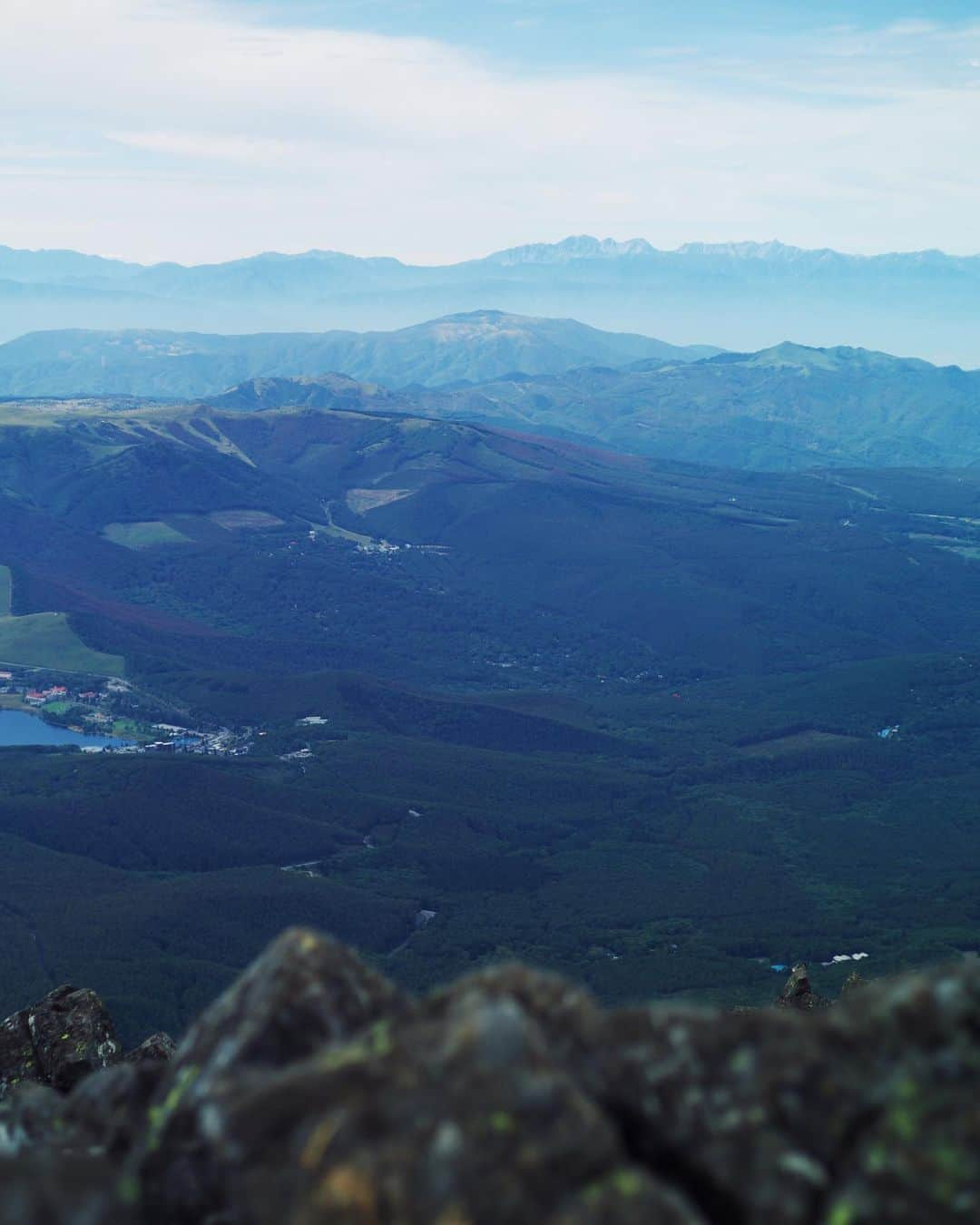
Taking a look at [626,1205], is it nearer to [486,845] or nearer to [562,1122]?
[562,1122]

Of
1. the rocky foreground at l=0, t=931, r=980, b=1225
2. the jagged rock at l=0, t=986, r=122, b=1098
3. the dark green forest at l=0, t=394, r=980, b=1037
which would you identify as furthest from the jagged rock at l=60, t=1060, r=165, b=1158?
the dark green forest at l=0, t=394, r=980, b=1037

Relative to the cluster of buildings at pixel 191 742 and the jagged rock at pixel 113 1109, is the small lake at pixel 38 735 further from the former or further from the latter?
the jagged rock at pixel 113 1109

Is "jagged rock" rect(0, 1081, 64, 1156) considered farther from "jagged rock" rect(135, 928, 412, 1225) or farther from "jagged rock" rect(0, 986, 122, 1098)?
"jagged rock" rect(0, 986, 122, 1098)

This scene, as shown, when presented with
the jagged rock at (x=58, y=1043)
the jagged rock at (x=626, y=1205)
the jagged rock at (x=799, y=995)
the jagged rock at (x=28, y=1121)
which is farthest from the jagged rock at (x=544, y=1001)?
the jagged rock at (x=799, y=995)

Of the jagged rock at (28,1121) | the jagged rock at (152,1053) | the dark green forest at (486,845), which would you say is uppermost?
the jagged rock at (28,1121)

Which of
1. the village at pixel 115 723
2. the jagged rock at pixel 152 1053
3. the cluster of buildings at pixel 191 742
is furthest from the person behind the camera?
the village at pixel 115 723

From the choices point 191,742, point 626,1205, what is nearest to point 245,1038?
point 626,1205

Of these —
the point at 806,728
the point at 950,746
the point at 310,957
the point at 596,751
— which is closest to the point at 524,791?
the point at 596,751
